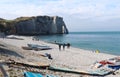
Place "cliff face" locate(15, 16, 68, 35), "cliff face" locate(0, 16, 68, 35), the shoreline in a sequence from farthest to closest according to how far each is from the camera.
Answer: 1. "cliff face" locate(15, 16, 68, 35)
2. "cliff face" locate(0, 16, 68, 35)
3. the shoreline

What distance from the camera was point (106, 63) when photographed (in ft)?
104

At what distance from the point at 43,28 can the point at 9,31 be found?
3595 centimetres

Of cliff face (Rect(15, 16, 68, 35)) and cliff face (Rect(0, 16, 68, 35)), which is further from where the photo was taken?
cliff face (Rect(15, 16, 68, 35))

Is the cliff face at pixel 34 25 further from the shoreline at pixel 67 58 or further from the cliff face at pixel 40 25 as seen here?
the shoreline at pixel 67 58

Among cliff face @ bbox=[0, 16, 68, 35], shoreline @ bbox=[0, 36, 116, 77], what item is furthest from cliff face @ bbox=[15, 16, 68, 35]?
shoreline @ bbox=[0, 36, 116, 77]

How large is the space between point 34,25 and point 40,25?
5.77m

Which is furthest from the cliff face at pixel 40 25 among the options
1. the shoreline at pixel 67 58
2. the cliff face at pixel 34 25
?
the shoreline at pixel 67 58

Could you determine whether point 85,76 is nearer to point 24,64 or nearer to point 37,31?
point 24,64

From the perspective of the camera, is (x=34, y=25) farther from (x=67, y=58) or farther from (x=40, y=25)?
(x=67, y=58)

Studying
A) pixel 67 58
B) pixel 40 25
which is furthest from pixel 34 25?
pixel 67 58

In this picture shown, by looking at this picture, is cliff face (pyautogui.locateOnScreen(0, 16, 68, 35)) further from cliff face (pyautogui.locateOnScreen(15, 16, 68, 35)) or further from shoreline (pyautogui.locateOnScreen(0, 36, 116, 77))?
shoreline (pyautogui.locateOnScreen(0, 36, 116, 77))

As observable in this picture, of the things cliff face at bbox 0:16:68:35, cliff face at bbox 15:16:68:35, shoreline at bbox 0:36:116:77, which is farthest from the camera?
cliff face at bbox 15:16:68:35

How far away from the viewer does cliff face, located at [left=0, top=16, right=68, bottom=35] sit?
158 m

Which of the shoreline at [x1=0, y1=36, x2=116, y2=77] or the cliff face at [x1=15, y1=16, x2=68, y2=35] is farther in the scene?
the cliff face at [x1=15, y1=16, x2=68, y2=35]
